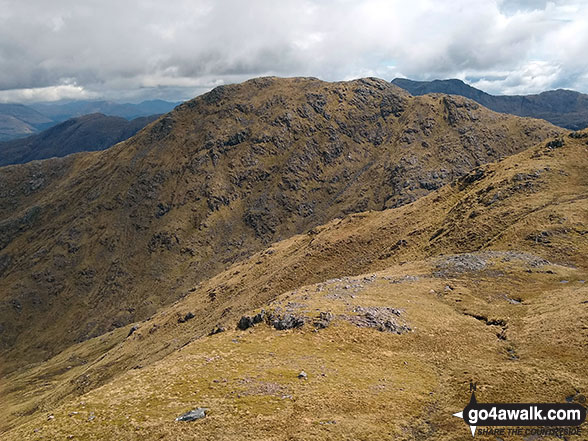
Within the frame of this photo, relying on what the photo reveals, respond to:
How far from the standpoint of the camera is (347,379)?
3953cm

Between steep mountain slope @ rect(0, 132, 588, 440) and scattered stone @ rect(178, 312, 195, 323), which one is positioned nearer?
steep mountain slope @ rect(0, 132, 588, 440)

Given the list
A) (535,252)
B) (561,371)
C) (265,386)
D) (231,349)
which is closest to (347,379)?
(265,386)

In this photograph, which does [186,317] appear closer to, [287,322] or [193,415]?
[287,322]

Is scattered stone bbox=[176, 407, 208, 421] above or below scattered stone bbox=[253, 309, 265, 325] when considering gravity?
below

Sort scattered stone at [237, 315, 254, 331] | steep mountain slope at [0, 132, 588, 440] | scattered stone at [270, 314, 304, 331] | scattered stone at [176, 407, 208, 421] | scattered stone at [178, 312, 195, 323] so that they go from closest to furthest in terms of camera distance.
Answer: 1. scattered stone at [176, 407, 208, 421]
2. steep mountain slope at [0, 132, 588, 440]
3. scattered stone at [270, 314, 304, 331]
4. scattered stone at [237, 315, 254, 331]
5. scattered stone at [178, 312, 195, 323]

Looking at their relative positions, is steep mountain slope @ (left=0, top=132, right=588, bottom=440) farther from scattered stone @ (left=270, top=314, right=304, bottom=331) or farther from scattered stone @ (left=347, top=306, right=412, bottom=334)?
scattered stone @ (left=270, top=314, right=304, bottom=331)

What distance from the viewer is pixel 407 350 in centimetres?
4753

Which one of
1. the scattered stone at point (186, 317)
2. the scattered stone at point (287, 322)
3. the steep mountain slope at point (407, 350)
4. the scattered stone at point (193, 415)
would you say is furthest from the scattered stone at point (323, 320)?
the scattered stone at point (186, 317)

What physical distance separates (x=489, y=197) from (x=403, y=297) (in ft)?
200

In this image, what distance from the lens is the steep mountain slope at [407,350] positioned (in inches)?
1268

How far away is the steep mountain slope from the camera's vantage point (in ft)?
106

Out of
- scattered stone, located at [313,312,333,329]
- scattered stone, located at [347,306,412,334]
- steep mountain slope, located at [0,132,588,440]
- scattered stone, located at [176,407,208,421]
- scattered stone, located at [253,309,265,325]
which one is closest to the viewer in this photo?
scattered stone, located at [176,407,208,421]

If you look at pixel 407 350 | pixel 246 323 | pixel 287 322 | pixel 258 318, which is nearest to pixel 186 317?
pixel 246 323

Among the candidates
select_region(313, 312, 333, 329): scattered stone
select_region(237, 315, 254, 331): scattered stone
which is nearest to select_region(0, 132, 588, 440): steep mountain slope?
select_region(313, 312, 333, 329): scattered stone
